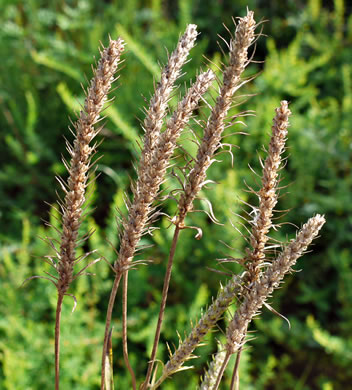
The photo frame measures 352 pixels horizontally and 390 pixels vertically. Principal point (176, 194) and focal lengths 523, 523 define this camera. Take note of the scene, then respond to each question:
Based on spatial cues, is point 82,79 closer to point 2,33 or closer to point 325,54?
point 2,33

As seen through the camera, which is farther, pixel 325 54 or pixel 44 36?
pixel 44 36

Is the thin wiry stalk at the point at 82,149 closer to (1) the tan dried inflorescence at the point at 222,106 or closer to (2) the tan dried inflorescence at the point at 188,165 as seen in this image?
(2) the tan dried inflorescence at the point at 188,165

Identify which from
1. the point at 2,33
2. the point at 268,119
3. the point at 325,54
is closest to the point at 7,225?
the point at 2,33

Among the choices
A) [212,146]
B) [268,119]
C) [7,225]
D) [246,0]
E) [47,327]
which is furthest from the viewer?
[246,0]

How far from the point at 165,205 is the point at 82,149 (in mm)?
1611

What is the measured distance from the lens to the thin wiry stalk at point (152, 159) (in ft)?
1.93

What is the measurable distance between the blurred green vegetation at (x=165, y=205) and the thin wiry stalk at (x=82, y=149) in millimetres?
1040

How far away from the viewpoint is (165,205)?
2199 mm

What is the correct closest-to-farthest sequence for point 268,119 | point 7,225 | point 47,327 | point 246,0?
point 47,327
point 268,119
point 7,225
point 246,0

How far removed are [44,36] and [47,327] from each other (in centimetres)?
180

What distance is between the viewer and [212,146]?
0.60 metres

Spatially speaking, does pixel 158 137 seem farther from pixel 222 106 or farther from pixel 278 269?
pixel 278 269

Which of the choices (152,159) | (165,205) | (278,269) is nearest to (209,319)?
(278,269)

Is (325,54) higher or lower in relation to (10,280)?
higher
